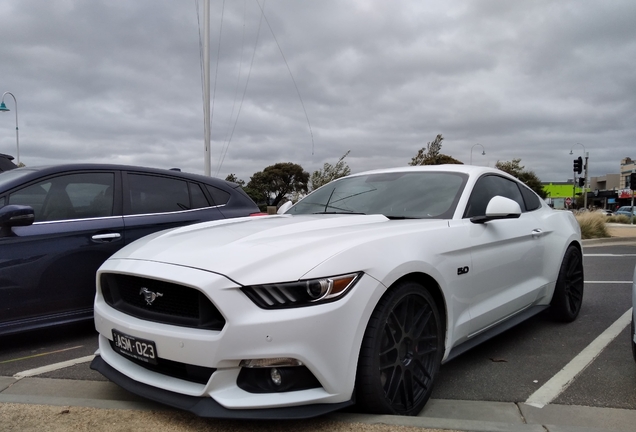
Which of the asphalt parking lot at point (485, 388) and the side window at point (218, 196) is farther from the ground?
the side window at point (218, 196)

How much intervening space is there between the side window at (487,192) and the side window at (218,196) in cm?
266

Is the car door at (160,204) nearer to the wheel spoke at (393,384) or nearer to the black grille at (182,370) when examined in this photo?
the black grille at (182,370)

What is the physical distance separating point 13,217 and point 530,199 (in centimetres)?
437

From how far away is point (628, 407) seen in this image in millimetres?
3061

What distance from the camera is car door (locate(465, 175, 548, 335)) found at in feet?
11.3

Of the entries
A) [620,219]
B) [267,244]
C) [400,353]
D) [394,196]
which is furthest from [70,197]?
[620,219]

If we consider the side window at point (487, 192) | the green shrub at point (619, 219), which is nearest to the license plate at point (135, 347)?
the side window at point (487, 192)

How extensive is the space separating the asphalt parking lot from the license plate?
0.27m

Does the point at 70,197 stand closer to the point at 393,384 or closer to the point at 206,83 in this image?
the point at 393,384

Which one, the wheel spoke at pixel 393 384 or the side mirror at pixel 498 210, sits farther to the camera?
the side mirror at pixel 498 210

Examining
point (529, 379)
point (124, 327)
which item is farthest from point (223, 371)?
point (529, 379)

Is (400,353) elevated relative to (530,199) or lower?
lower

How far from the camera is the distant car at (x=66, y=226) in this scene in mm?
3840

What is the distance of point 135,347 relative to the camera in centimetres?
259
